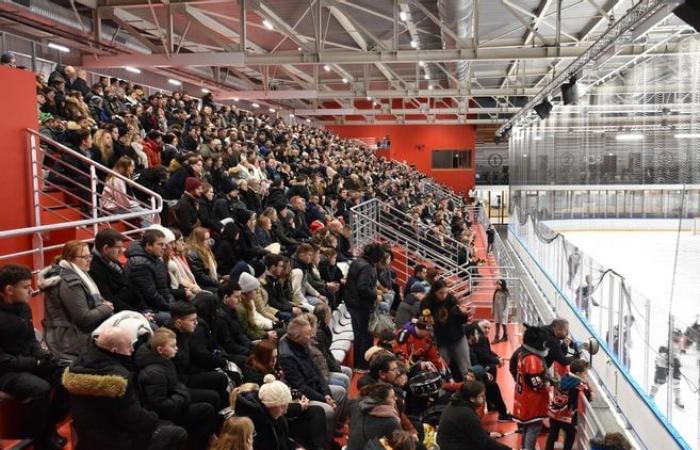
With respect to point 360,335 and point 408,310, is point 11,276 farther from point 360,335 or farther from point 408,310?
point 408,310

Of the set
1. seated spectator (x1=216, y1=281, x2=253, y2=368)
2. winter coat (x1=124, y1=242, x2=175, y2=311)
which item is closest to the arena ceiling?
seated spectator (x1=216, y1=281, x2=253, y2=368)

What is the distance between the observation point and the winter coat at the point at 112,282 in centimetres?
480

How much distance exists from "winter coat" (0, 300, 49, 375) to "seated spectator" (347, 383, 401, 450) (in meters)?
1.90

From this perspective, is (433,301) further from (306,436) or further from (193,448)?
(193,448)

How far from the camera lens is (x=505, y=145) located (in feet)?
140

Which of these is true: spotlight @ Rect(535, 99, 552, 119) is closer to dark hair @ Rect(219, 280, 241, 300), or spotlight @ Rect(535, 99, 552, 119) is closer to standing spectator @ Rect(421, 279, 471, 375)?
standing spectator @ Rect(421, 279, 471, 375)

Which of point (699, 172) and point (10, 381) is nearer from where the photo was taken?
point (10, 381)

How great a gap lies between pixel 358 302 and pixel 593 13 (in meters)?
9.56

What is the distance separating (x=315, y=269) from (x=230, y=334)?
297 centimetres

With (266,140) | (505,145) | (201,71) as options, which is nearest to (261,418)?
(266,140)

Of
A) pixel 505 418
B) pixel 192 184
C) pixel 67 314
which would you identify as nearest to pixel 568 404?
pixel 505 418

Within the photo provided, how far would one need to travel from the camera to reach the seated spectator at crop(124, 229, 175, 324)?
5188 millimetres

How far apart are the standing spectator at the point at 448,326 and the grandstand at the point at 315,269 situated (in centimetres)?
2

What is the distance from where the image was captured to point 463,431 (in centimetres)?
440
